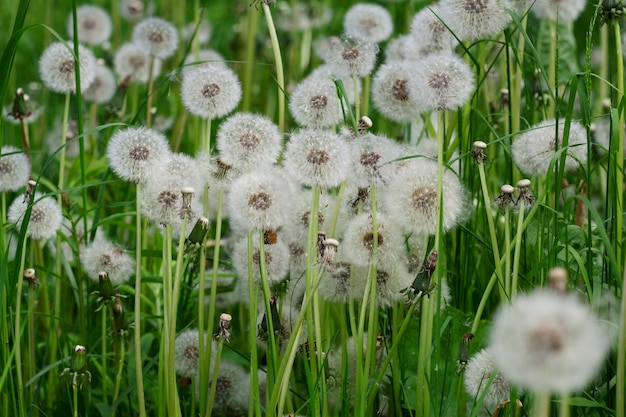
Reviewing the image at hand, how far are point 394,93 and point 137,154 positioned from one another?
0.68 metres

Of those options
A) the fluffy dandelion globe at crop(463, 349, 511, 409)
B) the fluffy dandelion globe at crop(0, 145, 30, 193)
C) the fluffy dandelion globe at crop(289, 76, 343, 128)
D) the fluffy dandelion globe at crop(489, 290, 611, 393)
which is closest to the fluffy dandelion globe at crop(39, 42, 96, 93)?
the fluffy dandelion globe at crop(0, 145, 30, 193)

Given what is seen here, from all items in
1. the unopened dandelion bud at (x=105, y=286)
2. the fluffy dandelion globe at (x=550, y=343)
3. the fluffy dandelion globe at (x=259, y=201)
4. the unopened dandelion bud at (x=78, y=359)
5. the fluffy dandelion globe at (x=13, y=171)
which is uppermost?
the fluffy dandelion globe at (x=13, y=171)

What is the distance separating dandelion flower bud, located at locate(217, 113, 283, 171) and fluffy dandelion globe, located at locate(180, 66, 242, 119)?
106 millimetres

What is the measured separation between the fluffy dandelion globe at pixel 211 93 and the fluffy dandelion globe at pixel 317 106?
142 mm

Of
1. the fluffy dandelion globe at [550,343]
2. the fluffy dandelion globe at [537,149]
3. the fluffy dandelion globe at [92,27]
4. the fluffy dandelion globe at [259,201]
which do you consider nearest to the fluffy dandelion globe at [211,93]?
the fluffy dandelion globe at [259,201]

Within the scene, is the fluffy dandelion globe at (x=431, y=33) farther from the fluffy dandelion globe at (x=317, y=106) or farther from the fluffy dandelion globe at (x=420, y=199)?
the fluffy dandelion globe at (x=420, y=199)

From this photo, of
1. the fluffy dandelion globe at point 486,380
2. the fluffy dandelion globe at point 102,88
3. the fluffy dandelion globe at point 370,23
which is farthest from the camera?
the fluffy dandelion globe at point 102,88

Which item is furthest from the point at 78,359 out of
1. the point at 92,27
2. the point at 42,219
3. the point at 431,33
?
the point at 92,27

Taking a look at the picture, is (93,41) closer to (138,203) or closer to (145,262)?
(145,262)

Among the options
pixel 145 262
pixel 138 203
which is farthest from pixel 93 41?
pixel 138 203

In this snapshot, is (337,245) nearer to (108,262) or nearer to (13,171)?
(108,262)

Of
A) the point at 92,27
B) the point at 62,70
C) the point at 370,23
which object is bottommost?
the point at 62,70

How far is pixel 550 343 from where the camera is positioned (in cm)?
91

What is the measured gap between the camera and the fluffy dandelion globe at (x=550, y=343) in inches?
36.0
